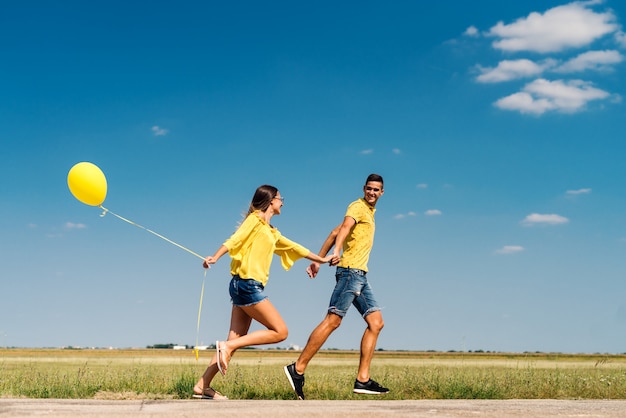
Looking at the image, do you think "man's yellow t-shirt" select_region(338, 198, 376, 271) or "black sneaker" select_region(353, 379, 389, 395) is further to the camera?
"man's yellow t-shirt" select_region(338, 198, 376, 271)

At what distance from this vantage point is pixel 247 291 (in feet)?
26.1

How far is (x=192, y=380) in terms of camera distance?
9.20 metres

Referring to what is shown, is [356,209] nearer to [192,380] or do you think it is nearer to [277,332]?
[277,332]

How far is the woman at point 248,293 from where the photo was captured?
313 inches

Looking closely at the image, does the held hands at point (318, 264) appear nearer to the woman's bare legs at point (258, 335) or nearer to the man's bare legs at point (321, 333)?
the man's bare legs at point (321, 333)

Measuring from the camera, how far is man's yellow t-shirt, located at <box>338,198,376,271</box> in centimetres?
888

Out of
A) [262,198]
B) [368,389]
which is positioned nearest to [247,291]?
[262,198]

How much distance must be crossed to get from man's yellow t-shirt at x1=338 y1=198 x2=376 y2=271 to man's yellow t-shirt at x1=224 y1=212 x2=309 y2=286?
103 centimetres

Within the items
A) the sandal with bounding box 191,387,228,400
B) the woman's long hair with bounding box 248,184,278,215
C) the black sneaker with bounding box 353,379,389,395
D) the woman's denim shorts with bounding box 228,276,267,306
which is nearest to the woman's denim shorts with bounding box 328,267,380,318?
the black sneaker with bounding box 353,379,389,395

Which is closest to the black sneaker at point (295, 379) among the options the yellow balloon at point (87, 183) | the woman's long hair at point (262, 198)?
the woman's long hair at point (262, 198)

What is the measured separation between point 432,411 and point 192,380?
3.68 m

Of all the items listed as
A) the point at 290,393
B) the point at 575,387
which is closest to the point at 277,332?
the point at 290,393

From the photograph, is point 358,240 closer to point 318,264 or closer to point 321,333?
point 318,264

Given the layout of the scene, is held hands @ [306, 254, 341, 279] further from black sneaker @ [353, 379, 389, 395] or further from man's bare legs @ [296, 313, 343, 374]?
black sneaker @ [353, 379, 389, 395]
